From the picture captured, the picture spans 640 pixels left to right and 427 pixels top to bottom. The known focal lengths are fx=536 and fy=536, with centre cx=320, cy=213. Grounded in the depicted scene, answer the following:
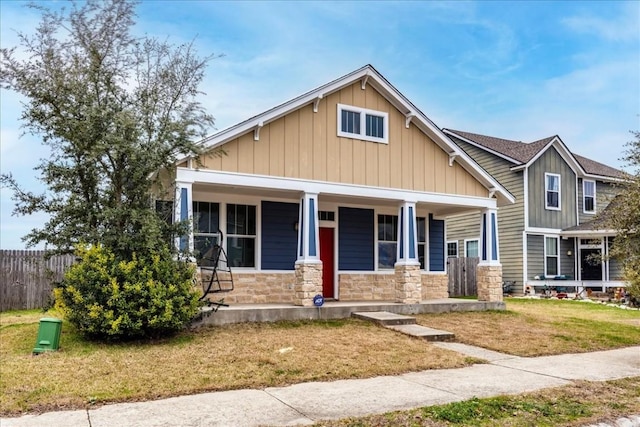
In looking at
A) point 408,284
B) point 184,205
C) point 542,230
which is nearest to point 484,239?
point 408,284

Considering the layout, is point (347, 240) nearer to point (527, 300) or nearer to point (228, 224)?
point (228, 224)

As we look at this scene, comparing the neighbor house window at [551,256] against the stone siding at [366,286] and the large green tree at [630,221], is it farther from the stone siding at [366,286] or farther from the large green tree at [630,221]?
the large green tree at [630,221]

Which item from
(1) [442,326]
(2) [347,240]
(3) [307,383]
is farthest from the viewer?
(2) [347,240]

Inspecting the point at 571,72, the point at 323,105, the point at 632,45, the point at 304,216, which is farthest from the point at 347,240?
the point at 571,72

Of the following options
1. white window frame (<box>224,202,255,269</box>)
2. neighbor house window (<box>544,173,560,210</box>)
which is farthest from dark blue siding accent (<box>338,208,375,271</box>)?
neighbor house window (<box>544,173,560,210</box>)

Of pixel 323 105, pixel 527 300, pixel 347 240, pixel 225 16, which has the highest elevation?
pixel 225 16

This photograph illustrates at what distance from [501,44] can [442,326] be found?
34.2 feet

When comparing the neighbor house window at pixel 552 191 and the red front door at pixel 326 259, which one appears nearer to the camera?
the red front door at pixel 326 259

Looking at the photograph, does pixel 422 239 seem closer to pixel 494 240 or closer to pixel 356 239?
pixel 494 240

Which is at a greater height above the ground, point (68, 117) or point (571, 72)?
point (571, 72)

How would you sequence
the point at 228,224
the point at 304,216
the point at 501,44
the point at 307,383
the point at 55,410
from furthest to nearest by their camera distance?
the point at 501,44, the point at 228,224, the point at 304,216, the point at 307,383, the point at 55,410

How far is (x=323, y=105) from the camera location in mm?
13227

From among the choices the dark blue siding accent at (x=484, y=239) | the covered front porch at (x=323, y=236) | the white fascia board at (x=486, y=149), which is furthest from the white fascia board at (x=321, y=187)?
the white fascia board at (x=486, y=149)

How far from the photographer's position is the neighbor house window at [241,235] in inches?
530
